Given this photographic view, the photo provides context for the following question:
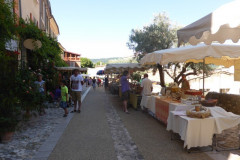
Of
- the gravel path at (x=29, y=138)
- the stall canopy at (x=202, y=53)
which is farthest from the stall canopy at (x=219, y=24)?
the gravel path at (x=29, y=138)

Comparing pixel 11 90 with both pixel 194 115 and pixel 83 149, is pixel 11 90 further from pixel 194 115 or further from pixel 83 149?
pixel 194 115

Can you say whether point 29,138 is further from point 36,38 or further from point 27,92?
point 36,38

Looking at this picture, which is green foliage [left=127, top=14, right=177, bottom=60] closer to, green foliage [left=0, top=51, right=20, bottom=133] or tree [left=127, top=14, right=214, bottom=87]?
tree [left=127, top=14, right=214, bottom=87]

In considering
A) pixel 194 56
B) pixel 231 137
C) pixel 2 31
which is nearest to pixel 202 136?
pixel 231 137

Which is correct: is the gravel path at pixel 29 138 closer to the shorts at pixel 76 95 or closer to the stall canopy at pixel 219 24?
the shorts at pixel 76 95

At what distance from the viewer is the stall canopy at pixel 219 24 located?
292cm

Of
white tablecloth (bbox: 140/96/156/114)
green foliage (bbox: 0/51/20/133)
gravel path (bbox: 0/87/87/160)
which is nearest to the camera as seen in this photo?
gravel path (bbox: 0/87/87/160)

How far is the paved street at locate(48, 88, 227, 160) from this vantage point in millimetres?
3812

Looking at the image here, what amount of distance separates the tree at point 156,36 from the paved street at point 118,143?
1299 cm

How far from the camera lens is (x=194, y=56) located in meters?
5.41

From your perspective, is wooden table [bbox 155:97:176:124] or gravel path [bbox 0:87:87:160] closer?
gravel path [bbox 0:87:87:160]

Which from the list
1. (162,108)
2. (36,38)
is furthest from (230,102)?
(36,38)

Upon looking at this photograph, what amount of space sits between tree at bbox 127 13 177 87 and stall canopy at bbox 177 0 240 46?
46.6 feet

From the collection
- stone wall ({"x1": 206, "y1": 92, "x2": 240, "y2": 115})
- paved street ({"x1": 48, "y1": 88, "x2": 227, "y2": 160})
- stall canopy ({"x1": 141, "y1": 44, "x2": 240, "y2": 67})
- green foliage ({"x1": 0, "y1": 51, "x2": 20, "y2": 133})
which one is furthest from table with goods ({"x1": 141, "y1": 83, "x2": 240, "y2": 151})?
green foliage ({"x1": 0, "y1": 51, "x2": 20, "y2": 133})
